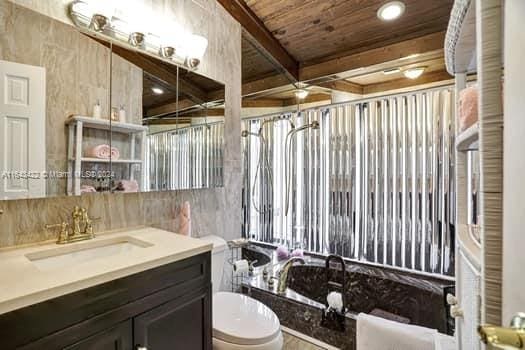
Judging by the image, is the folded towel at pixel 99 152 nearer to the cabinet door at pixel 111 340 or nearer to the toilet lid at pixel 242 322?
the cabinet door at pixel 111 340

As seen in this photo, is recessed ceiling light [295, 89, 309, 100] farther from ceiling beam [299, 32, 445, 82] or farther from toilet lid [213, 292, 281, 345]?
toilet lid [213, 292, 281, 345]

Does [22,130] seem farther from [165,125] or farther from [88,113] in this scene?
[165,125]

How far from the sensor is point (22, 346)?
0.79 meters

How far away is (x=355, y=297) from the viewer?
2424mm

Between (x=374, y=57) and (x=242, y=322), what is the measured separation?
2.43 meters

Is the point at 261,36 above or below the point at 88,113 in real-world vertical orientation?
above

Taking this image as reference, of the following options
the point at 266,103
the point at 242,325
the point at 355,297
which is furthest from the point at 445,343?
the point at 266,103

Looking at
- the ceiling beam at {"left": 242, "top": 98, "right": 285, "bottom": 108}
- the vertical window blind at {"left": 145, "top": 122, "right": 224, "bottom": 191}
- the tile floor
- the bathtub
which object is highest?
the ceiling beam at {"left": 242, "top": 98, "right": 285, "bottom": 108}

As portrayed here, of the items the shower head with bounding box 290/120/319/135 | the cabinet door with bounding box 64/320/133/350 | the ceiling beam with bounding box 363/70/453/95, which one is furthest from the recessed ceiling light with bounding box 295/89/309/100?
the cabinet door with bounding box 64/320/133/350

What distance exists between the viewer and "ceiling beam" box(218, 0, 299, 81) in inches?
90.7

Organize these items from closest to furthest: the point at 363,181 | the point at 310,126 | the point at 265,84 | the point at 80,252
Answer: the point at 80,252 → the point at 363,181 → the point at 265,84 → the point at 310,126

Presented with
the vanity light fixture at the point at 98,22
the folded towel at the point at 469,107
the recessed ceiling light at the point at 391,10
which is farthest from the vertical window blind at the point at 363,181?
the vanity light fixture at the point at 98,22

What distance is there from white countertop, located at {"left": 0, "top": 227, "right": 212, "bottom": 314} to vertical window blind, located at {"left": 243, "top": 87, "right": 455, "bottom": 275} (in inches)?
73.4

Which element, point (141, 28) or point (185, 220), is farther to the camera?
point (185, 220)
